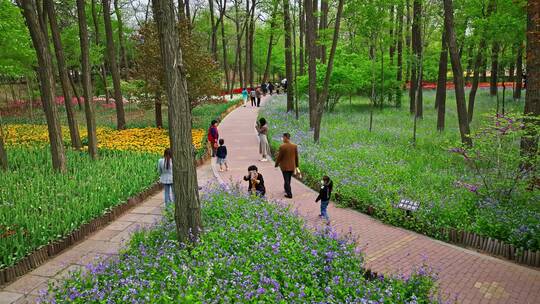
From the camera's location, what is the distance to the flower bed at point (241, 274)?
4418 millimetres

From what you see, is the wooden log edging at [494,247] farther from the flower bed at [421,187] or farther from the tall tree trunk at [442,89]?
the tall tree trunk at [442,89]

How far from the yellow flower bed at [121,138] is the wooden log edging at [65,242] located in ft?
16.3

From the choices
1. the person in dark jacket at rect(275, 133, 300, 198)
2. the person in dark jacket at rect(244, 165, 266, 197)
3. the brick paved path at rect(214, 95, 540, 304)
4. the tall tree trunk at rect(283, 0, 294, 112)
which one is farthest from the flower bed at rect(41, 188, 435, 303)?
the tall tree trunk at rect(283, 0, 294, 112)

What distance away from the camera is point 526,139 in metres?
9.65

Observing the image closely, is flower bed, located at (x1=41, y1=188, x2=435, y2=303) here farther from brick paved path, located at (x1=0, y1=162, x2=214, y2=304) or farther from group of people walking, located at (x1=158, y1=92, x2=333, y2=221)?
group of people walking, located at (x1=158, y1=92, x2=333, y2=221)

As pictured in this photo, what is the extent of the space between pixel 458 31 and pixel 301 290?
62.6ft

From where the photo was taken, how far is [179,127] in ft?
18.7

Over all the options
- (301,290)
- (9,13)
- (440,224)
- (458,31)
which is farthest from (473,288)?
(9,13)

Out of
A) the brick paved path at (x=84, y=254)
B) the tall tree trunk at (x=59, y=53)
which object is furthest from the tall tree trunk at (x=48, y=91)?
the brick paved path at (x=84, y=254)

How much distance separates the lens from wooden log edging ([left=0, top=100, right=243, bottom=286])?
6.21 meters

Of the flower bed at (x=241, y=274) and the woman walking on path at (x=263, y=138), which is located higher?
the woman walking on path at (x=263, y=138)

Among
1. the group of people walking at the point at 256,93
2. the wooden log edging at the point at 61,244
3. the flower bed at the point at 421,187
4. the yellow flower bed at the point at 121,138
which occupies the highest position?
the group of people walking at the point at 256,93

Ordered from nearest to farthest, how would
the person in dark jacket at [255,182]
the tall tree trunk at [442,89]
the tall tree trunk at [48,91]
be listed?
the person in dark jacket at [255,182]
the tall tree trunk at [48,91]
the tall tree trunk at [442,89]

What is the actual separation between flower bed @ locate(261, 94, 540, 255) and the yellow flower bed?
15.1 ft
